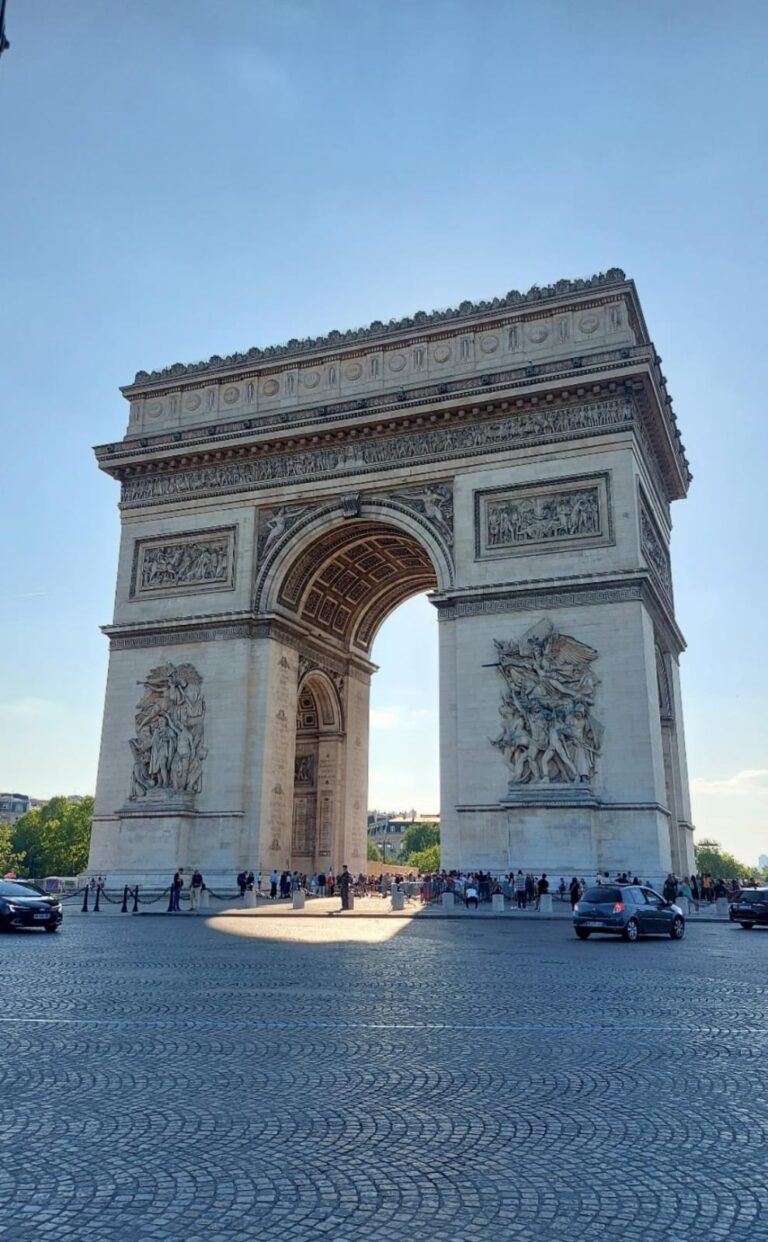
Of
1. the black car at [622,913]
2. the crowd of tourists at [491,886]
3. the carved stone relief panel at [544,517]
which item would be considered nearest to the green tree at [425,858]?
the crowd of tourists at [491,886]

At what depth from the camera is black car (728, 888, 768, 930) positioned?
2200 centimetres

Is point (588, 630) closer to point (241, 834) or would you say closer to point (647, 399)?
point (647, 399)

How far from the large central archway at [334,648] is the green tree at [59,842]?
145ft

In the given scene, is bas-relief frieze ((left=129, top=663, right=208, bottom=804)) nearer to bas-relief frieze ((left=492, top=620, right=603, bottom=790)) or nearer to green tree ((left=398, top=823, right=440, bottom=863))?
bas-relief frieze ((left=492, top=620, right=603, bottom=790))

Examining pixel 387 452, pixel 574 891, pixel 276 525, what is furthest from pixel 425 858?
pixel 574 891

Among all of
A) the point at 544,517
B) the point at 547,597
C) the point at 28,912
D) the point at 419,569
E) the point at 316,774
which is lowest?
the point at 28,912

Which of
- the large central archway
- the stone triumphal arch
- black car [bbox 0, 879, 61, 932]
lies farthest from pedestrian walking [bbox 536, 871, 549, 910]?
black car [bbox 0, 879, 61, 932]

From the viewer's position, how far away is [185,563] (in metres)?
34.7

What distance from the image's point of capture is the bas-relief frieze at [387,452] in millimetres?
29500

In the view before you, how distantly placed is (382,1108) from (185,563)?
30.6m

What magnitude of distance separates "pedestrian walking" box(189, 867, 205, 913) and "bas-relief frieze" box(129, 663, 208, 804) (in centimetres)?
313

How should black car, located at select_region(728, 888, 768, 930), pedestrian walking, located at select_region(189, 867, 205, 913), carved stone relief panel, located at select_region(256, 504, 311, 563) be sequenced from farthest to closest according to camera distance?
carved stone relief panel, located at select_region(256, 504, 311, 563), pedestrian walking, located at select_region(189, 867, 205, 913), black car, located at select_region(728, 888, 768, 930)

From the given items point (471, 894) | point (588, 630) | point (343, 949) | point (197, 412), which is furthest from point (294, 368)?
point (343, 949)

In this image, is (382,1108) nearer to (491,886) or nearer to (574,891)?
(574,891)
